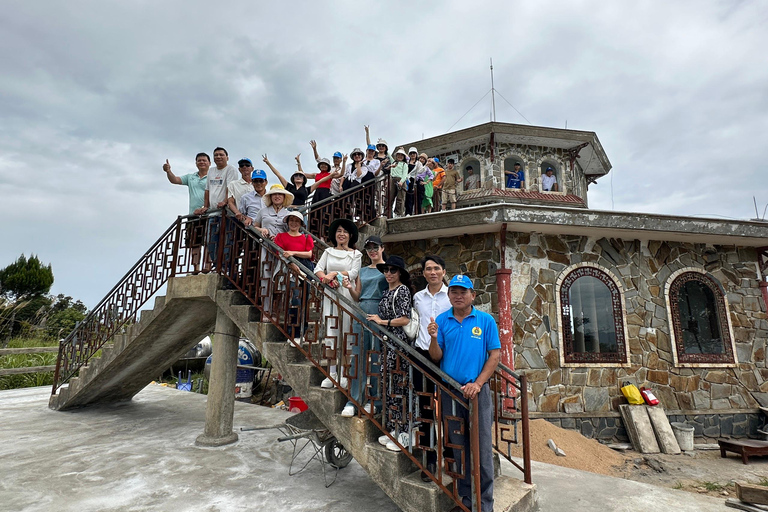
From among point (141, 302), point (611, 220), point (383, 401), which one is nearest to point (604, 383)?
point (611, 220)

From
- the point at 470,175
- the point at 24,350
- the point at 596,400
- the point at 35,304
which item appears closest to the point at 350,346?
the point at 596,400

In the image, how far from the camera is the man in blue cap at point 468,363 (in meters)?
2.94

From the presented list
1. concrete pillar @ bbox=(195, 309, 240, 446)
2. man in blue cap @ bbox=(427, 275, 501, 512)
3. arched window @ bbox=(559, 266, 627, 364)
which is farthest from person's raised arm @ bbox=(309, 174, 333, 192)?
arched window @ bbox=(559, 266, 627, 364)

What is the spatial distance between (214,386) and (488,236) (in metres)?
5.72

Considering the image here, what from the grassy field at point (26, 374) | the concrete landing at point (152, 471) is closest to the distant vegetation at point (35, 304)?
the grassy field at point (26, 374)

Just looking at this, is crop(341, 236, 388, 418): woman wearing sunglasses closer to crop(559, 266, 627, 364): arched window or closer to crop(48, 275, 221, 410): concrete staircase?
crop(48, 275, 221, 410): concrete staircase

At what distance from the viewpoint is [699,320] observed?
8508mm

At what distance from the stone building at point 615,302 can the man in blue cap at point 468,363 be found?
4.63 metres

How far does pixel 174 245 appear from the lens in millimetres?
5637

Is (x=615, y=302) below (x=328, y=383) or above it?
above

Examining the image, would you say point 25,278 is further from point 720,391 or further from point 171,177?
point 720,391

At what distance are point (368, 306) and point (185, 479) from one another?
269 centimetres

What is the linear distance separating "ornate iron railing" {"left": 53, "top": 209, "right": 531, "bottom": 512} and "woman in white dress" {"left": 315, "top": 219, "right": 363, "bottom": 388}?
0.03 metres

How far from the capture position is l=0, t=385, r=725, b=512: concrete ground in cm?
356
